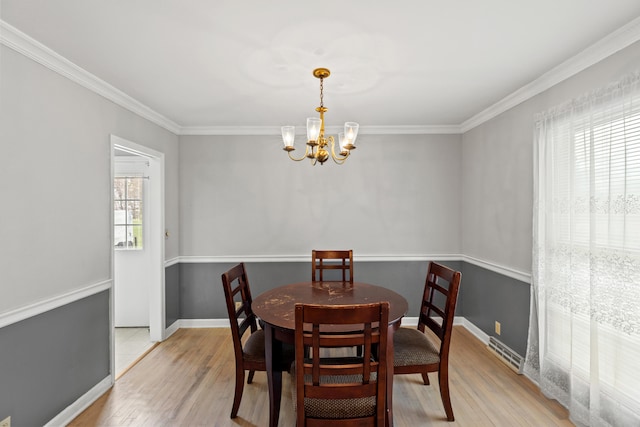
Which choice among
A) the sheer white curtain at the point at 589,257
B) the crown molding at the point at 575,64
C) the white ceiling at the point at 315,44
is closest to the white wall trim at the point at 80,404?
the white ceiling at the point at 315,44

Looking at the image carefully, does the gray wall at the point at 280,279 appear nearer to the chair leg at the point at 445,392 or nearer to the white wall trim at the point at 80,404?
the white wall trim at the point at 80,404

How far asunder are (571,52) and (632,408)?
220cm

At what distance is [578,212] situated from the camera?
7.36 feet

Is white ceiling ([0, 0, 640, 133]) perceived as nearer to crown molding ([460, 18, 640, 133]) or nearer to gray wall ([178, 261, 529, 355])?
crown molding ([460, 18, 640, 133])

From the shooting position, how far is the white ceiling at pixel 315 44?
1.65 metres

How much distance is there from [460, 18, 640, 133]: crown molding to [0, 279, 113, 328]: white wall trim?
3.79 m

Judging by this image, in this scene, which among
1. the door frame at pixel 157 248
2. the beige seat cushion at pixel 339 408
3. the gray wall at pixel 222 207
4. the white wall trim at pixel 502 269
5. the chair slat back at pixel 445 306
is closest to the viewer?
the beige seat cushion at pixel 339 408

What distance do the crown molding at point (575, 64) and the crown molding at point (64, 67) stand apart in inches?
134

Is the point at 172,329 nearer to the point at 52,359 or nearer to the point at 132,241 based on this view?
the point at 132,241

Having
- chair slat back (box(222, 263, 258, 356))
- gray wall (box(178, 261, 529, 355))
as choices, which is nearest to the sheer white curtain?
gray wall (box(178, 261, 529, 355))

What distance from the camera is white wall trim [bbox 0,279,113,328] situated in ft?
6.02

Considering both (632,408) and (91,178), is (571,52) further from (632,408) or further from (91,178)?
(91,178)

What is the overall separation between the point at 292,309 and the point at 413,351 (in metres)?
0.86

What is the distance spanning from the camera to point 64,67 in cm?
221
